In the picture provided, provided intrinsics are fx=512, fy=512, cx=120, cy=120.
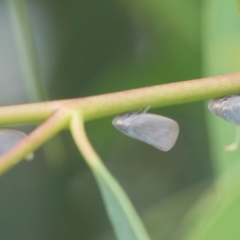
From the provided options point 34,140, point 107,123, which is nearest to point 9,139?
point 34,140

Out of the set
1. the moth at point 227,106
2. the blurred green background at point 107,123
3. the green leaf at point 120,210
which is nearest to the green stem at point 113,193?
the green leaf at point 120,210

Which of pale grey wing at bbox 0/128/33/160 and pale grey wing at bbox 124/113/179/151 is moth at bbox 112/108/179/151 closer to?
pale grey wing at bbox 124/113/179/151

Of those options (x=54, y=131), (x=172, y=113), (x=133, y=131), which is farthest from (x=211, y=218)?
(x=172, y=113)

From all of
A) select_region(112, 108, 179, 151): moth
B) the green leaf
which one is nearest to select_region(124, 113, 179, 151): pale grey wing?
select_region(112, 108, 179, 151): moth

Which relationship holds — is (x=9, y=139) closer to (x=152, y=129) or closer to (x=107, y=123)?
(x=152, y=129)

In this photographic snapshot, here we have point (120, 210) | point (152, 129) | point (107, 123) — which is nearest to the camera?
point (120, 210)

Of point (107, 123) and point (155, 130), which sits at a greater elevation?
point (155, 130)
